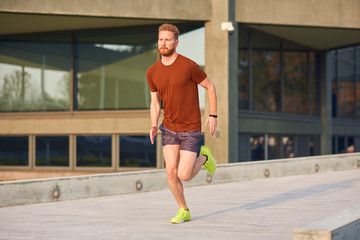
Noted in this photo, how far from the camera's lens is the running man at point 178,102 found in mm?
6742

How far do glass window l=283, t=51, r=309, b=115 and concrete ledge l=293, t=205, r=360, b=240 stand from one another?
1826cm

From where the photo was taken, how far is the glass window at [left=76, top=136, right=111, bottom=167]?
2073 cm

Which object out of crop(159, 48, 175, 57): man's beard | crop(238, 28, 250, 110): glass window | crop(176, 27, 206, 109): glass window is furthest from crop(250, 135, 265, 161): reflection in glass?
crop(159, 48, 175, 57): man's beard

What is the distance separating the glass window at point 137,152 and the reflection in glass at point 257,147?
3.77 meters

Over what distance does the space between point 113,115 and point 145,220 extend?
1365 centimetres

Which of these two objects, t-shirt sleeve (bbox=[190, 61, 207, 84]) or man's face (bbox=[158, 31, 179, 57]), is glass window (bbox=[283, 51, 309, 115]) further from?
man's face (bbox=[158, 31, 179, 57])

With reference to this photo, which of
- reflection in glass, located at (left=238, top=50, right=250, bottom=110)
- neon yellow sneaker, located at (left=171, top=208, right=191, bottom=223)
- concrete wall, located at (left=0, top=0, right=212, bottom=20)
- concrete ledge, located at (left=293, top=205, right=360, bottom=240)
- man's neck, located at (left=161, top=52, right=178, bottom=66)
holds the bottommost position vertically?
neon yellow sneaker, located at (left=171, top=208, right=191, bottom=223)

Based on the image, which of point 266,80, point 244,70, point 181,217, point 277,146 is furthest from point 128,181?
point 277,146

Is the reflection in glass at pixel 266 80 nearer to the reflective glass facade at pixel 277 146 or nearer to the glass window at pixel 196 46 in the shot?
the reflective glass facade at pixel 277 146

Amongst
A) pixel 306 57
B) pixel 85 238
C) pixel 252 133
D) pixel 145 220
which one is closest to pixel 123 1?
pixel 252 133

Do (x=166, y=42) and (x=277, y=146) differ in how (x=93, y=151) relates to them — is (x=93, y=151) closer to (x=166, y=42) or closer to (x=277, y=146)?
(x=277, y=146)

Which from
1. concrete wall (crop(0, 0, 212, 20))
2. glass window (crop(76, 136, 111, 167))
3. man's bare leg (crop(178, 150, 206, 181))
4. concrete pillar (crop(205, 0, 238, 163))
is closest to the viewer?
man's bare leg (crop(178, 150, 206, 181))

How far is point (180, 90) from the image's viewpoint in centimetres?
676

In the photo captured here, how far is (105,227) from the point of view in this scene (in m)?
6.75
